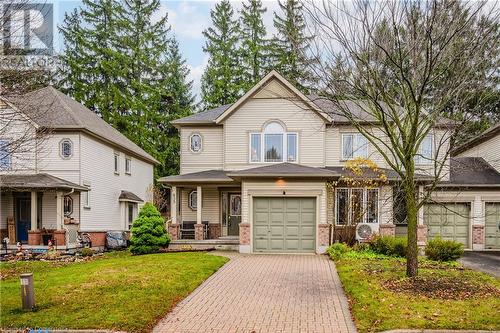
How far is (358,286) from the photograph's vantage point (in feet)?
35.9

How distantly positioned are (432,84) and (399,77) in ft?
4.21

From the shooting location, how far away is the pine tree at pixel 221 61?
40.3m

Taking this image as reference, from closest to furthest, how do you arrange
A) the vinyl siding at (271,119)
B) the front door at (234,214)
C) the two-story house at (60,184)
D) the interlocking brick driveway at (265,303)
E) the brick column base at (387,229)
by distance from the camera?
the interlocking brick driveway at (265,303)
the brick column base at (387,229)
the two-story house at (60,184)
the vinyl siding at (271,119)
the front door at (234,214)

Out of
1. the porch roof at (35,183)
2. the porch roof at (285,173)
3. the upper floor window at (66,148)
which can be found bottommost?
the porch roof at (35,183)

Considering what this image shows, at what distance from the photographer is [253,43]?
41.8m

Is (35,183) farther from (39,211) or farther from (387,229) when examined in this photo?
(387,229)

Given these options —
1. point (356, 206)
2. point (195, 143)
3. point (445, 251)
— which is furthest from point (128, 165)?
point (445, 251)

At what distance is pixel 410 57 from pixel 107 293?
9354 millimetres

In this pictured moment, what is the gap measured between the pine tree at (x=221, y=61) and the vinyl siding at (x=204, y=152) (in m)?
17.0

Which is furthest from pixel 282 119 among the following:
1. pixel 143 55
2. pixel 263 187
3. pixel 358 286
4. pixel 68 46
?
pixel 68 46

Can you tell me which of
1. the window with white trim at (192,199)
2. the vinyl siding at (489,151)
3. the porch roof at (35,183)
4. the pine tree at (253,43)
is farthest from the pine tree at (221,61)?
the porch roof at (35,183)

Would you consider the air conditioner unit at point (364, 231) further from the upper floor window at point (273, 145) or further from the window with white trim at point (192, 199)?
the window with white trim at point (192, 199)

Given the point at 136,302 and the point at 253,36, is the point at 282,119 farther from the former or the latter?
the point at 253,36

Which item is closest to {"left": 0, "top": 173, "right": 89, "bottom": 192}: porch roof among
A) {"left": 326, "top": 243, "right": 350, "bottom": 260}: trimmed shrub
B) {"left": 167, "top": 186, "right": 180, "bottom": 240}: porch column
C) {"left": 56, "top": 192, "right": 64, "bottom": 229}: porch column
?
{"left": 56, "top": 192, "right": 64, "bottom": 229}: porch column
